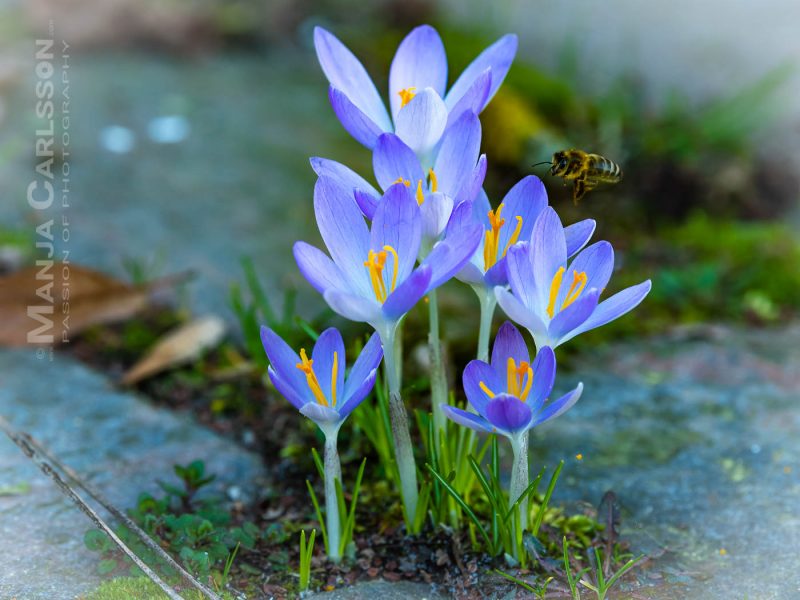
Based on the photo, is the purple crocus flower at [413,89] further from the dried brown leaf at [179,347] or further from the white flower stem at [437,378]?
the dried brown leaf at [179,347]

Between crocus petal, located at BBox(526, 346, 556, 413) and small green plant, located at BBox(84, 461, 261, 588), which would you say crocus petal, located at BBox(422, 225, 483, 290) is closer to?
crocus petal, located at BBox(526, 346, 556, 413)

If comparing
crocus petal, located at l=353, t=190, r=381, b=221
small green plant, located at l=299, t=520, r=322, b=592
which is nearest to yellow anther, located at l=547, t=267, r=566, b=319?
crocus petal, located at l=353, t=190, r=381, b=221

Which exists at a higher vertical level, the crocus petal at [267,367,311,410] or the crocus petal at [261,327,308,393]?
the crocus petal at [261,327,308,393]

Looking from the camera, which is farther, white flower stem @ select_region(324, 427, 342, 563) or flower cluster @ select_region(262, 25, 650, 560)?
white flower stem @ select_region(324, 427, 342, 563)

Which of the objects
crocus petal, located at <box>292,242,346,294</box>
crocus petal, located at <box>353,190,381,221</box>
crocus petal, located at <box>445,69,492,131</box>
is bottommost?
crocus petal, located at <box>292,242,346,294</box>

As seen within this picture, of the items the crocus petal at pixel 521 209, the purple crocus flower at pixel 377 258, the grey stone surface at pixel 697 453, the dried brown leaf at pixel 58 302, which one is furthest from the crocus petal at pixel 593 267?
the dried brown leaf at pixel 58 302
